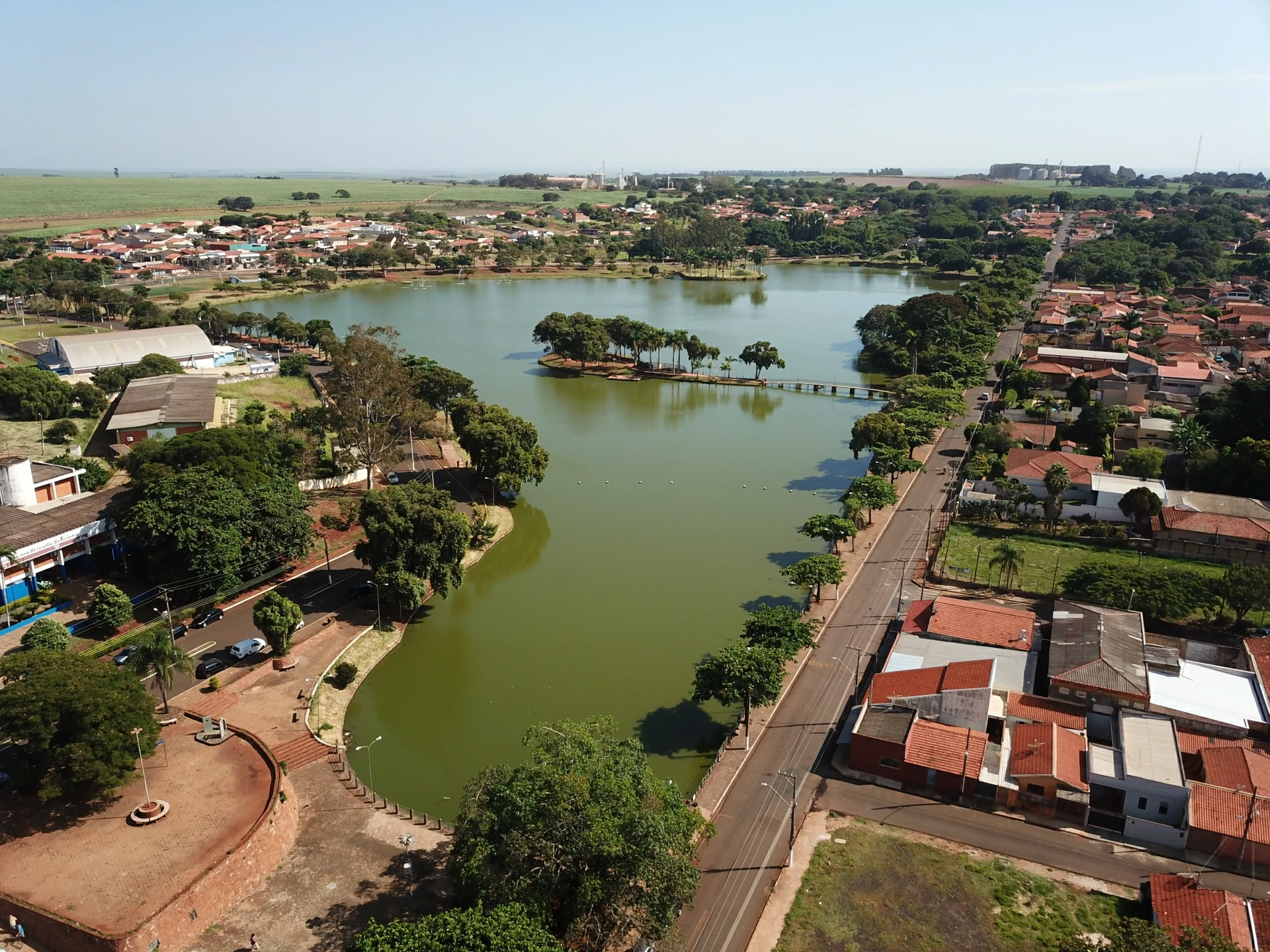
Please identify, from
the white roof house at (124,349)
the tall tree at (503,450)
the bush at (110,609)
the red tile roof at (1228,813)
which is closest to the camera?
the red tile roof at (1228,813)

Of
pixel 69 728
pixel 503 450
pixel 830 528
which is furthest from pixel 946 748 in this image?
pixel 503 450

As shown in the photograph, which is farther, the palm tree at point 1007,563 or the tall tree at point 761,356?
the tall tree at point 761,356

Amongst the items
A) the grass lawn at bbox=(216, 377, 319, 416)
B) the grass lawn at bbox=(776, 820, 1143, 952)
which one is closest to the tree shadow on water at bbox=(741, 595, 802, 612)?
the grass lawn at bbox=(776, 820, 1143, 952)

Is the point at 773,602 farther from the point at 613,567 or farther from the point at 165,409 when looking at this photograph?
the point at 165,409

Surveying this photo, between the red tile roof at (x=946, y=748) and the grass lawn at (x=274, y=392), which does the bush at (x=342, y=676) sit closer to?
the red tile roof at (x=946, y=748)

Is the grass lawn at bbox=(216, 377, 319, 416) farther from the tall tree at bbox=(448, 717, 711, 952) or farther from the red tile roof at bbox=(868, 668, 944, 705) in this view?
the tall tree at bbox=(448, 717, 711, 952)

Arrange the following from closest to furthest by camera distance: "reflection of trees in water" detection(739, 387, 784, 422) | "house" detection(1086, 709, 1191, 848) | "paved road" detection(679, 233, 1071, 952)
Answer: "paved road" detection(679, 233, 1071, 952)
"house" detection(1086, 709, 1191, 848)
"reflection of trees in water" detection(739, 387, 784, 422)

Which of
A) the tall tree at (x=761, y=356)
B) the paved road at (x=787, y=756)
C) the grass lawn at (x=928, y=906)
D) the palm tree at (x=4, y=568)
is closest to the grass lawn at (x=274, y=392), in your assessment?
the palm tree at (x=4, y=568)
